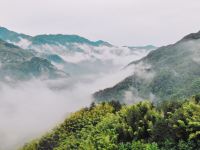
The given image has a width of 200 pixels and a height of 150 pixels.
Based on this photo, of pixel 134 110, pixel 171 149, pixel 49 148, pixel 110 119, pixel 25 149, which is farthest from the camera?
pixel 25 149

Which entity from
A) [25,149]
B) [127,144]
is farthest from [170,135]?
[25,149]

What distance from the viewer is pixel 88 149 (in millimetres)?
74000

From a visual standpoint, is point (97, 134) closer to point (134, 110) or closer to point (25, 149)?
point (134, 110)

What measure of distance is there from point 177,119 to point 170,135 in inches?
88.8

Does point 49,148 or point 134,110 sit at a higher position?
point 134,110

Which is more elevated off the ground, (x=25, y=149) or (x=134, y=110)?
(x=134, y=110)

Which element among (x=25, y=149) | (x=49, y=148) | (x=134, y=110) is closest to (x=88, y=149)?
(x=134, y=110)

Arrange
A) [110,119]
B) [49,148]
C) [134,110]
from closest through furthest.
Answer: [134,110], [110,119], [49,148]

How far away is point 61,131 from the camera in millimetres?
104438

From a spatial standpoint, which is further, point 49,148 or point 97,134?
point 49,148

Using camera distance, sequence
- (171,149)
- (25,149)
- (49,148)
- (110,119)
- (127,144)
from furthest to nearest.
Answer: (25,149), (49,148), (110,119), (127,144), (171,149)

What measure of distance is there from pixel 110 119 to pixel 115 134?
8.64 m

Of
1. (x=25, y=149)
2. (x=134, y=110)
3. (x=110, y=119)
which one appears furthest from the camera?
(x=25, y=149)

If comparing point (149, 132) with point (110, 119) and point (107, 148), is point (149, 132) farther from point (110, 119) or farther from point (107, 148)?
point (110, 119)
